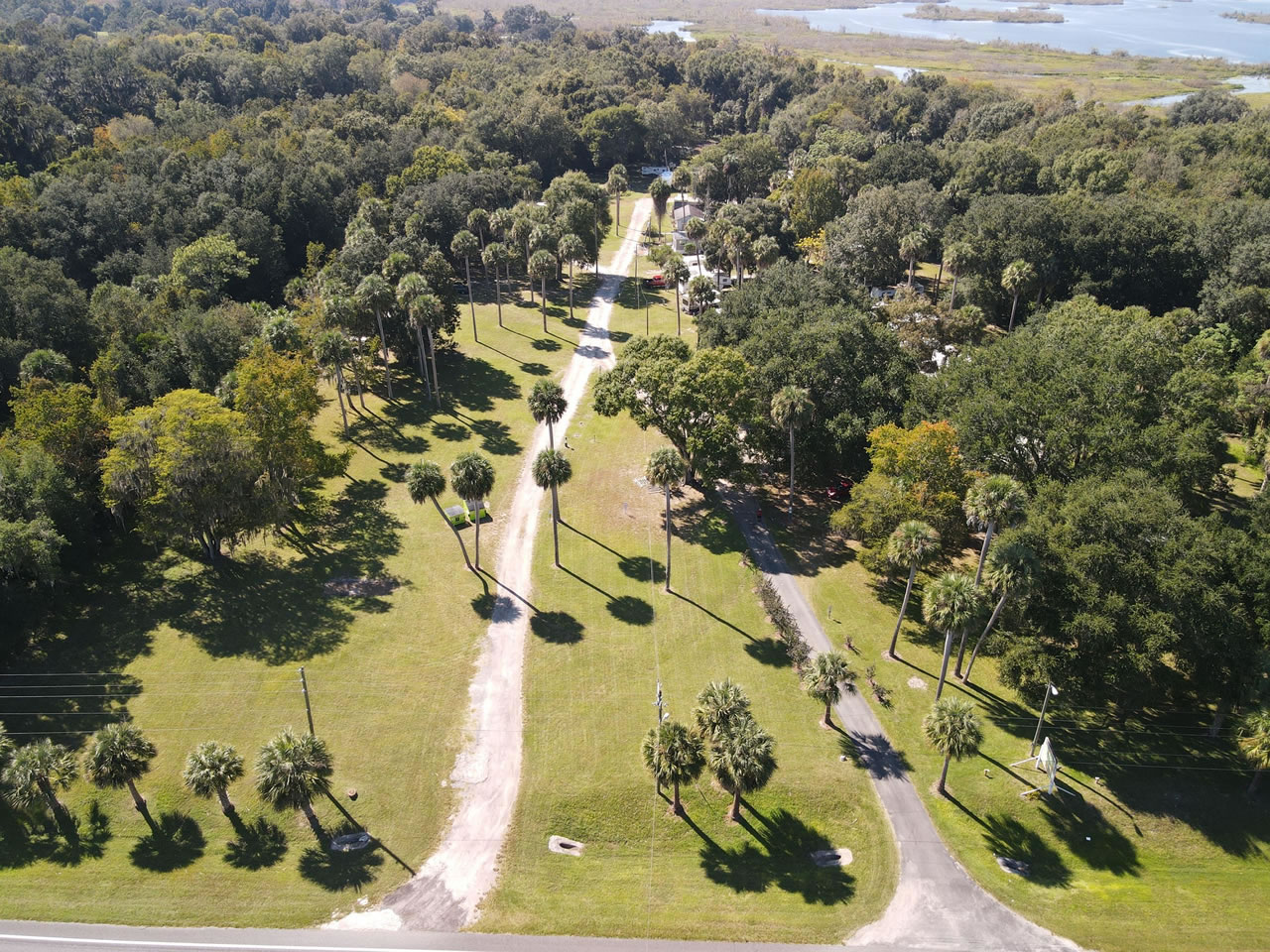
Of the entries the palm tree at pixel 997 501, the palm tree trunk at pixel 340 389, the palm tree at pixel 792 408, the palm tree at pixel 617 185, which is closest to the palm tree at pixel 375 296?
the palm tree trunk at pixel 340 389

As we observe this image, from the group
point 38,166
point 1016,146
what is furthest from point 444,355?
point 1016,146

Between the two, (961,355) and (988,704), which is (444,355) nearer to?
(961,355)

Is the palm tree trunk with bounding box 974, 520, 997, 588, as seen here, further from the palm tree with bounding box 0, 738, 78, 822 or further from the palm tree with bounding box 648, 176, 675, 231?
the palm tree with bounding box 648, 176, 675, 231

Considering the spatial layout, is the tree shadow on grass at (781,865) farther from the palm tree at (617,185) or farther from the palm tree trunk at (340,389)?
the palm tree at (617,185)

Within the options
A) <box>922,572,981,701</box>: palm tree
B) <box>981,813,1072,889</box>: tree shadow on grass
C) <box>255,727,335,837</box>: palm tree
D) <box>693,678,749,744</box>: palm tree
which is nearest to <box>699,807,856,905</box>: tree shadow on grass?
<box>693,678,749,744</box>: palm tree

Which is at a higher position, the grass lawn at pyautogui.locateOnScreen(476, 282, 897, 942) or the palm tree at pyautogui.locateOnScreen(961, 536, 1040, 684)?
the palm tree at pyautogui.locateOnScreen(961, 536, 1040, 684)

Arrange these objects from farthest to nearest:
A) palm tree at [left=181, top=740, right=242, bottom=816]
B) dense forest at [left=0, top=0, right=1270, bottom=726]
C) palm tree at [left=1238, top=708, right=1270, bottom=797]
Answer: dense forest at [left=0, top=0, right=1270, bottom=726]
palm tree at [left=1238, top=708, right=1270, bottom=797]
palm tree at [left=181, top=740, right=242, bottom=816]
